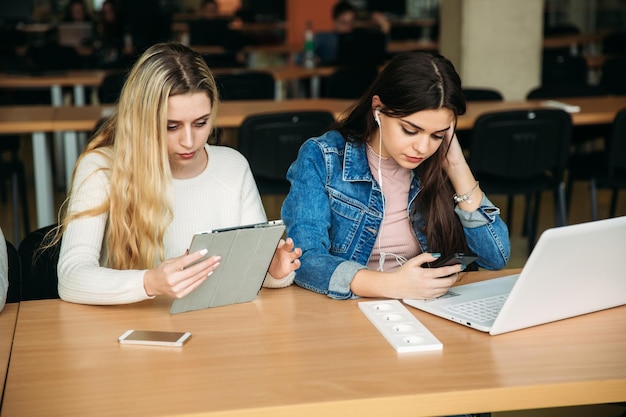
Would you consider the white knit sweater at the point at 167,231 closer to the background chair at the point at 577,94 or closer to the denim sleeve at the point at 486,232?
the denim sleeve at the point at 486,232

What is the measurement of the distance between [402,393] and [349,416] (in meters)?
0.09

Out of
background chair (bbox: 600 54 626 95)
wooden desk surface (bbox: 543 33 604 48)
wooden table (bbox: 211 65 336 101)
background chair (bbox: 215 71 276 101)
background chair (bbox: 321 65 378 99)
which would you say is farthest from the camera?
wooden desk surface (bbox: 543 33 604 48)

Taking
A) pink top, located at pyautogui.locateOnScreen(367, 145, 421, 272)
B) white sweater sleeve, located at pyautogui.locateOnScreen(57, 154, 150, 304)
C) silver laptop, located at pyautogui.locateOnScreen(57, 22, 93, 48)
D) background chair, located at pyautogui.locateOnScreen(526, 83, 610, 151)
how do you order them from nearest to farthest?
white sweater sleeve, located at pyautogui.locateOnScreen(57, 154, 150, 304), pink top, located at pyautogui.locateOnScreen(367, 145, 421, 272), background chair, located at pyautogui.locateOnScreen(526, 83, 610, 151), silver laptop, located at pyautogui.locateOnScreen(57, 22, 93, 48)

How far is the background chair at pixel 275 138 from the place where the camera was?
3.83m

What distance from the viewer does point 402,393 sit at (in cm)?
134

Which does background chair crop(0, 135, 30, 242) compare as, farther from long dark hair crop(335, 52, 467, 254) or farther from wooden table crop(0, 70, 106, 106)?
long dark hair crop(335, 52, 467, 254)

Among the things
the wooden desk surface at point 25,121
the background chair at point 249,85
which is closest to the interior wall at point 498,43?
the background chair at point 249,85

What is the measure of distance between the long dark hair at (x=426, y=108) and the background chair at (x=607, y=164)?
2.17 metres

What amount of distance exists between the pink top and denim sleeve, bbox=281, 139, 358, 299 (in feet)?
0.48

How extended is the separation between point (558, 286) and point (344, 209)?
63cm

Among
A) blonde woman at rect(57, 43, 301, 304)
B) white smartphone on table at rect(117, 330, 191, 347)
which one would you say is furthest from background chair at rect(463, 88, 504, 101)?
white smartphone on table at rect(117, 330, 191, 347)

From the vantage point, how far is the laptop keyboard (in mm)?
1675

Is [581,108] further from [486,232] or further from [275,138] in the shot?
[486,232]

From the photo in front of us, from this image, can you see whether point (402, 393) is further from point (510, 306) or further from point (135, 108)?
point (135, 108)
